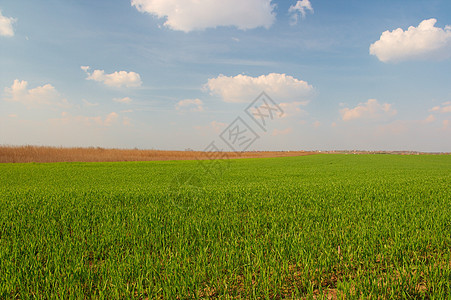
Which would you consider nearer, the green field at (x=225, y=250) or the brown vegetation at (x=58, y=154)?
the green field at (x=225, y=250)

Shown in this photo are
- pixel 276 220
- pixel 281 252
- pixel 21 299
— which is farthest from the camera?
pixel 276 220

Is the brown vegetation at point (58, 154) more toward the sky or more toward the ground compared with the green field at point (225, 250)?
more toward the sky

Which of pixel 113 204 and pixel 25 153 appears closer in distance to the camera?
pixel 113 204

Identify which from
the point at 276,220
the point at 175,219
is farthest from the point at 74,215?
the point at 276,220

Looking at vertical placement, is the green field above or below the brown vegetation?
below

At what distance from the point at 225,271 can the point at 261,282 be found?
64 cm

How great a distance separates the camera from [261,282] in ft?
10.1

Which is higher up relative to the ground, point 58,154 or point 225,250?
point 58,154

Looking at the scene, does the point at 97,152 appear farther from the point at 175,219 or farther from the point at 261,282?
the point at 261,282

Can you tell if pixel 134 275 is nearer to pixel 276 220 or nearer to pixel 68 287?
pixel 68 287

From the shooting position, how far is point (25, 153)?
106ft

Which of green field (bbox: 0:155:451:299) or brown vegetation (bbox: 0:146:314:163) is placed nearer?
green field (bbox: 0:155:451:299)

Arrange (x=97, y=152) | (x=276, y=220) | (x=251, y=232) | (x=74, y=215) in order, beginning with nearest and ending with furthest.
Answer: (x=251, y=232) < (x=276, y=220) < (x=74, y=215) < (x=97, y=152)

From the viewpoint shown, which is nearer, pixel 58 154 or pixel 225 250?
pixel 225 250
